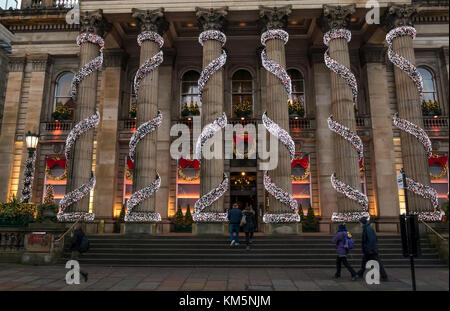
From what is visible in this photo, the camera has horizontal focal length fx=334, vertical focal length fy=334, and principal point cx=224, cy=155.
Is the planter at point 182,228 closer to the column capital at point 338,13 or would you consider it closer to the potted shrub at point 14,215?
the potted shrub at point 14,215

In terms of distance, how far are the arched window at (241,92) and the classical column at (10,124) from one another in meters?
14.8

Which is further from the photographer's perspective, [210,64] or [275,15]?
[275,15]

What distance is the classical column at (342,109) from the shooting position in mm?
17125

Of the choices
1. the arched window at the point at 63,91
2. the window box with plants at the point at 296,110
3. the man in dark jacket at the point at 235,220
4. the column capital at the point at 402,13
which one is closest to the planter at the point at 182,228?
the man in dark jacket at the point at 235,220

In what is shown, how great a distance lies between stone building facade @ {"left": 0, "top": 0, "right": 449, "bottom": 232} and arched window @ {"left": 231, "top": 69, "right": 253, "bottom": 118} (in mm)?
79

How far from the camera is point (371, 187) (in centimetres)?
2158

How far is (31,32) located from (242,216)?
20291 mm

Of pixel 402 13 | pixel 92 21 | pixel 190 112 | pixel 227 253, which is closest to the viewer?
pixel 227 253

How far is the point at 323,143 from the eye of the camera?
2184cm

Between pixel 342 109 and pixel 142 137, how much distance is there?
10834mm

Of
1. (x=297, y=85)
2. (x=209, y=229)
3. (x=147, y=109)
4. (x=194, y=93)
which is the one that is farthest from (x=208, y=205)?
(x=297, y=85)

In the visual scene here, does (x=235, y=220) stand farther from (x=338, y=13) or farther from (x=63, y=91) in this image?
(x=63, y=91)

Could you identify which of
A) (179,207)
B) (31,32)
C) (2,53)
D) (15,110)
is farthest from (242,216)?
(2,53)
